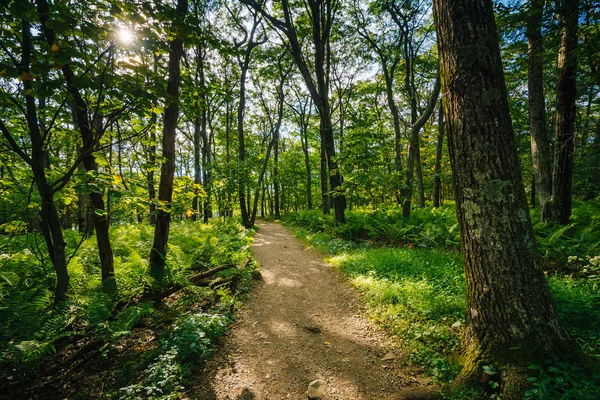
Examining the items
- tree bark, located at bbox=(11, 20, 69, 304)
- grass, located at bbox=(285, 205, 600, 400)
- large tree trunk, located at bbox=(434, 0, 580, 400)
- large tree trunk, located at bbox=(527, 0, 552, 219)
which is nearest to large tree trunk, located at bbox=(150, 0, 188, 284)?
tree bark, located at bbox=(11, 20, 69, 304)

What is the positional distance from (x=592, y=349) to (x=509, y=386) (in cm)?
112

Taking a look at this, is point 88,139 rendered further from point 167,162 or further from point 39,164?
point 167,162

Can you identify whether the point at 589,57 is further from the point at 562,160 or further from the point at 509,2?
the point at 562,160

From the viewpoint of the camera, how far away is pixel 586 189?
13164mm

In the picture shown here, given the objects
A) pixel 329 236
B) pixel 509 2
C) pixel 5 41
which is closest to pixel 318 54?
pixel 509 2

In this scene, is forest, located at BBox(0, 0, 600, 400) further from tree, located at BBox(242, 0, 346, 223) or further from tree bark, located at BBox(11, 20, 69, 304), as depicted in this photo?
tree, located at BBox(242, 0, 346, 223)

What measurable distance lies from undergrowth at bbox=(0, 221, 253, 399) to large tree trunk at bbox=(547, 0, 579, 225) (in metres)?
8.81

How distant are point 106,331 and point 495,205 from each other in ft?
15.7

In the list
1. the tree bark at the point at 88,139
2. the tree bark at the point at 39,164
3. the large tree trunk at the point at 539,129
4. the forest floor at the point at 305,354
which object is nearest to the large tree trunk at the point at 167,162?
the tree bark at the point at 88,139

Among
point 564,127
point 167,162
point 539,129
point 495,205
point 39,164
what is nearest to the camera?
point 495,205

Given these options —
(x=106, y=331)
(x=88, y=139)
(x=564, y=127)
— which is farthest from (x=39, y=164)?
(x=564, y=127)

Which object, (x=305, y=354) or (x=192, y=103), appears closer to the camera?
(x=305, y=354)

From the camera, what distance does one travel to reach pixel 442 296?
4.21m

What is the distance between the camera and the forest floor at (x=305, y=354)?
2.99m
